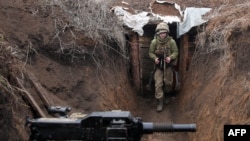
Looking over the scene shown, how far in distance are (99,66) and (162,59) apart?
7.86 feet

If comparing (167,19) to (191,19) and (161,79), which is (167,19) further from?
(161,79)

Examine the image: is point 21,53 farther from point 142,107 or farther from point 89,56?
point 142,107

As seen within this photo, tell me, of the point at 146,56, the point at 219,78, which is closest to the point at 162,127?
the point at 219,78

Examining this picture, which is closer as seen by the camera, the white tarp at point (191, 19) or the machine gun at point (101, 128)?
the machine gun at point (101, 128)

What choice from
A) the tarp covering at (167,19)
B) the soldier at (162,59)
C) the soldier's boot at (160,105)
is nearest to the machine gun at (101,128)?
the soldier at (162,59)

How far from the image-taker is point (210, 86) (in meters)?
7.35

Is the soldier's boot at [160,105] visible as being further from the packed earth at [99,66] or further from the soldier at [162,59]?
the packed earth at [99,66]

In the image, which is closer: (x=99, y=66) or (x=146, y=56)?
(x=99, y=66)

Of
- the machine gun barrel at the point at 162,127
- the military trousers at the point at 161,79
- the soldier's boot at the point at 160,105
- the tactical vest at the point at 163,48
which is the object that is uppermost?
the machine gun barrel at the point at 162,127

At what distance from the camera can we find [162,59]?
9.37 m

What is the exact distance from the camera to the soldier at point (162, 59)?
9203mm

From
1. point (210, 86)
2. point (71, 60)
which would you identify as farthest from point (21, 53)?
point (210, 86)

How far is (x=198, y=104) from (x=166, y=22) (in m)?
2.69

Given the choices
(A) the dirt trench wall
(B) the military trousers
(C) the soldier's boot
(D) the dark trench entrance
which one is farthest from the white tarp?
(C) the soldier's boot
